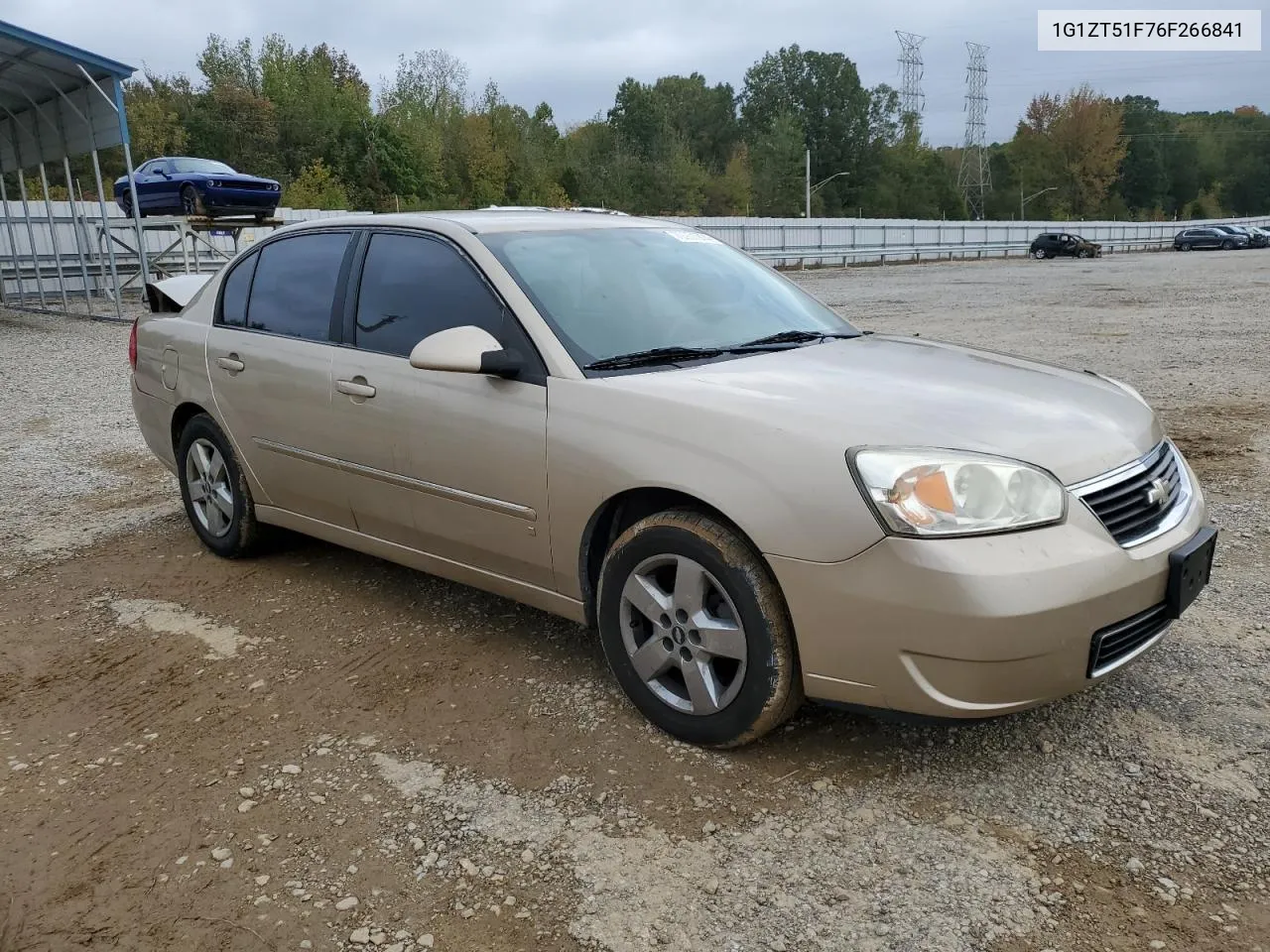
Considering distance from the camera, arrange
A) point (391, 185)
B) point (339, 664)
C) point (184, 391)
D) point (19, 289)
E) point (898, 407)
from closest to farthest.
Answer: point (898, 407) → point (339, 664) → point (184, 391) → point (19, 289) → point (391, 185)

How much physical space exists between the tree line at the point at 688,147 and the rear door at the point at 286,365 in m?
40.9

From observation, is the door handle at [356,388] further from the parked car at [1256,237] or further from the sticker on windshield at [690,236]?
the parked car at [1256,237]

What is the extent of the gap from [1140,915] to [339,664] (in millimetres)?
2782

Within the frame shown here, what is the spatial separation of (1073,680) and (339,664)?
2.58m

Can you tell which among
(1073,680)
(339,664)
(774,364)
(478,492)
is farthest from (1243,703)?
(339,664)

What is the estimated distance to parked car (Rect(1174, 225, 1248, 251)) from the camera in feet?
174

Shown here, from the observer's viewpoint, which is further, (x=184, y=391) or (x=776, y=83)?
(x=776, y=83)

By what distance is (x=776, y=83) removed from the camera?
105625 millimetres

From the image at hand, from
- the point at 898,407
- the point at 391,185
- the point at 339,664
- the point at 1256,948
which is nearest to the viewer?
the point at 1256,948

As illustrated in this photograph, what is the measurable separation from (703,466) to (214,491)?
3.11m

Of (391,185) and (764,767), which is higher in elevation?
(391,185)

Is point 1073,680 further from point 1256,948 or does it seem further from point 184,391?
point 184,391

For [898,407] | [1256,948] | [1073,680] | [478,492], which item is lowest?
[1256,948]

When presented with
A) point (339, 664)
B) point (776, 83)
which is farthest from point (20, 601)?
Answer: point (776, 83)
